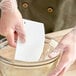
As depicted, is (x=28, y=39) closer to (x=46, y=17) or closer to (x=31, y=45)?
(x=31, y=45)

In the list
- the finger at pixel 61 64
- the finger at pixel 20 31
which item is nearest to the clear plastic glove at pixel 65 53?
the finger at pixel 61 64

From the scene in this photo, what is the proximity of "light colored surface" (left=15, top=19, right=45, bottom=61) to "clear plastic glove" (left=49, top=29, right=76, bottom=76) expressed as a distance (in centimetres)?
6

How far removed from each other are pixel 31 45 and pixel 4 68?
4.7 inches

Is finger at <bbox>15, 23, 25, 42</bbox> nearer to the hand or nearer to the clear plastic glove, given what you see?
the hand

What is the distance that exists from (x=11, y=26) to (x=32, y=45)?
5.2 inches

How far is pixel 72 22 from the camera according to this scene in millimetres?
1277

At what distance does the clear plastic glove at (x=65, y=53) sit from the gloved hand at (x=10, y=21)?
0.15 m

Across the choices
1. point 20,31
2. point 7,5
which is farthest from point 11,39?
point 7,5

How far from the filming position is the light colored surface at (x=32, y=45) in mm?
850

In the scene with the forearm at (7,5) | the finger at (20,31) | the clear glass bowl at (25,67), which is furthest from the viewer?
the forearm at (7,5)

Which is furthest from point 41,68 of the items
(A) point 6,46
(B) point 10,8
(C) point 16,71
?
(B) point 10,8

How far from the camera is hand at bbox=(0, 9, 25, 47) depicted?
0.93 metres

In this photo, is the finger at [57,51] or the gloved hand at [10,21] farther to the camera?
the gloved hand at [10,21]

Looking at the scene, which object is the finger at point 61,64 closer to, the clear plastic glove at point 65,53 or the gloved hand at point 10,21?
the clear plastic glove at point 65,53
